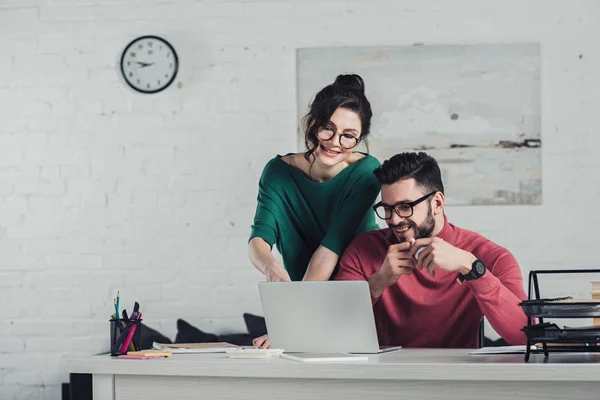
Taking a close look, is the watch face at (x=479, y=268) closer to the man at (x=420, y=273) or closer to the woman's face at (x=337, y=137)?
the man at (x=420, y=273)

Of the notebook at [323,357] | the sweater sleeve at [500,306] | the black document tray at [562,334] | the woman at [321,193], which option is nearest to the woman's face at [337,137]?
the woman at [321,193]

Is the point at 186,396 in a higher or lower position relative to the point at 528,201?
lower

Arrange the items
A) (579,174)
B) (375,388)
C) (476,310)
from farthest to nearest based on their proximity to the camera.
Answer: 1. (579,174)
2. (476,310)
3. (375,388)

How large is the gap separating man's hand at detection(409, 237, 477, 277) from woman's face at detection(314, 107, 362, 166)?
1.60 feet

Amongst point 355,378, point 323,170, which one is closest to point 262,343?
point 355,378

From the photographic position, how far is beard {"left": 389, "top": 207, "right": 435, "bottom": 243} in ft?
7.41

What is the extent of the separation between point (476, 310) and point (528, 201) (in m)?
1.60

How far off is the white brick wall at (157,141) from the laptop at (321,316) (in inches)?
79.2

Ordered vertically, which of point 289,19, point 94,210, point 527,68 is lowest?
point 94,210

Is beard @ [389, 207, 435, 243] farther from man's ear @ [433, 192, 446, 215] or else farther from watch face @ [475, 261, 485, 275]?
watch face @ [475, 261, 485, 275]

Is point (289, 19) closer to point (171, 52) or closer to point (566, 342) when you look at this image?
point (171, 52)

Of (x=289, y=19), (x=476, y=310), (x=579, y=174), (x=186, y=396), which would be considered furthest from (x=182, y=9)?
(x=186, y=396)

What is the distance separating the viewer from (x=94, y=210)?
156 inches

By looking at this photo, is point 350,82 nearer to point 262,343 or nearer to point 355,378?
point 262,343
